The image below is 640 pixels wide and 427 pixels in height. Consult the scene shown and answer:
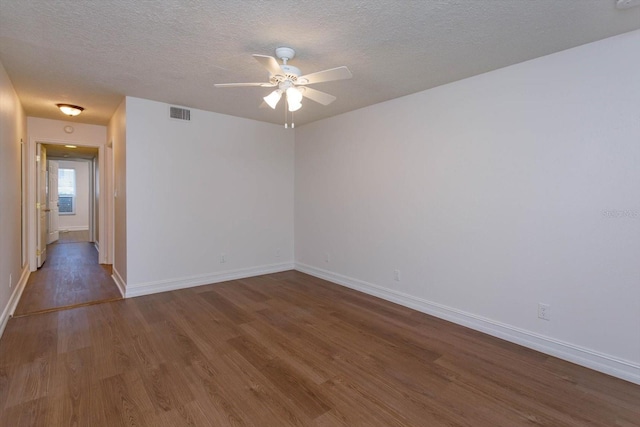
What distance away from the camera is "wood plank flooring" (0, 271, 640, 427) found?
1.92 meters

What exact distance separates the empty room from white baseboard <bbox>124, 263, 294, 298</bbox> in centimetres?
3

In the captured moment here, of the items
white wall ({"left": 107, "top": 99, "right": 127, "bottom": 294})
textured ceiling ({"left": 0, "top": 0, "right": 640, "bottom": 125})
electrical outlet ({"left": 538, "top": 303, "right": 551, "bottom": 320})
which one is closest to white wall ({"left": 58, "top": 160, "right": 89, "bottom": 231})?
white wall ({"left": 107, "top": 99, "right": 127, "bottom": 294})

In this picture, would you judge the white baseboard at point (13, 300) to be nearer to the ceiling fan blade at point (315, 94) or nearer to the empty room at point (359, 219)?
the empty room at point (359, 219)

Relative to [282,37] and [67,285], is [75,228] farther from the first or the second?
[282,37]

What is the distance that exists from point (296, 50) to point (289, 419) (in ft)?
8.82

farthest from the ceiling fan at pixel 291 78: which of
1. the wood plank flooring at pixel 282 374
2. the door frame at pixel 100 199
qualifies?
the door frame at pixel 100 199

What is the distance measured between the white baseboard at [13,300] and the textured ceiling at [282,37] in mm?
2361

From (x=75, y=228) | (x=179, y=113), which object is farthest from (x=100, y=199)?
(x=75, y=228)

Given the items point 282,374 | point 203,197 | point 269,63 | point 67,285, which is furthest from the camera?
point 203,197

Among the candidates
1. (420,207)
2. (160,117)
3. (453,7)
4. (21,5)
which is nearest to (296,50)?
(453,7)

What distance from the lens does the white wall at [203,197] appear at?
404cm

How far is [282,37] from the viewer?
2.38 m

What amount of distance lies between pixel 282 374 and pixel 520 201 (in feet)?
8.31

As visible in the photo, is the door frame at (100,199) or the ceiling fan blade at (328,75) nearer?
the ceiling fan blade at (328,75)
